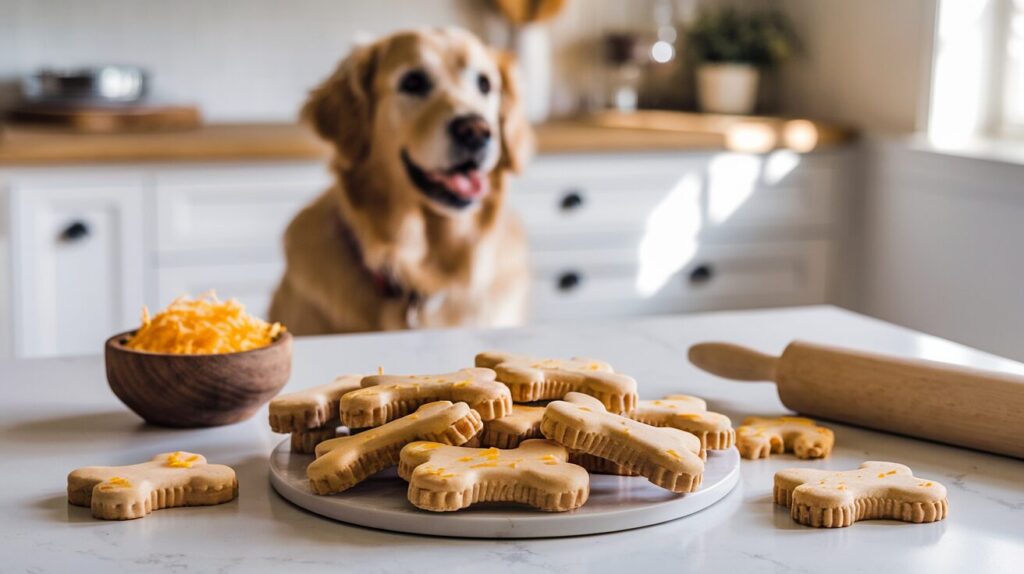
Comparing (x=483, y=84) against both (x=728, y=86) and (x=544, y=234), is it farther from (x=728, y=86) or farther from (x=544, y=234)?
(x=728, y=86)

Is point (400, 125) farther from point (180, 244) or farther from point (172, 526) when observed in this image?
point (172, 526)

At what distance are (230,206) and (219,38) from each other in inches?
32.7

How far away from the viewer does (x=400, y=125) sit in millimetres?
2320

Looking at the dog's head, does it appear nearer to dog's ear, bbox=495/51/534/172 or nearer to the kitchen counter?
dog's ear, bbox=495/51/534/172

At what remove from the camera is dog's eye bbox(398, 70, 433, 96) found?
2297mm

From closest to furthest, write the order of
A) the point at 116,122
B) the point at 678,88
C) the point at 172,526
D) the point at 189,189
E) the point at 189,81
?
the point at 172,526, the point at 189,189, the point at 116,122, the point at 189,81, the point at 678,88

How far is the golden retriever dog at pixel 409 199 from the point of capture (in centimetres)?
228

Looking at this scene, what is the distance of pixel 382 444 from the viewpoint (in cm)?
86

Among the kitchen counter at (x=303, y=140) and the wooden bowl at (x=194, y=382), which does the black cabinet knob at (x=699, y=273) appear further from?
the wooden bowl at (x=194, y=382)

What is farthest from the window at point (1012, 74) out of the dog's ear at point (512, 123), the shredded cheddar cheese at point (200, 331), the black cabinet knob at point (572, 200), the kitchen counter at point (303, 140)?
the shredded cheddar cheese at point (200, 331)

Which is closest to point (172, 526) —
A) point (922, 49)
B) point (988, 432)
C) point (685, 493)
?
point (685, 493)

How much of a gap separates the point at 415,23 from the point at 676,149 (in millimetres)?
992

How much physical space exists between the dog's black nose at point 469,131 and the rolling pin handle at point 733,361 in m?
1.08

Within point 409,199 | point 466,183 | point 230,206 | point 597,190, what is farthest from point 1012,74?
point 230,206
